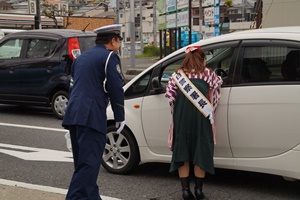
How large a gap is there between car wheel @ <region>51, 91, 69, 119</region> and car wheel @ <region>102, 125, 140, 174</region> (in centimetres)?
393

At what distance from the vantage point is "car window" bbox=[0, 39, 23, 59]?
955 centimetres

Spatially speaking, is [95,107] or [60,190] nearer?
[95,107]

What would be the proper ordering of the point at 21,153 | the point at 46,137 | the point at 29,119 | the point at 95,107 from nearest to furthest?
1. the point at 95,107
2. the point at 21,153
3. the point at 46,137
4. the point at 29,119

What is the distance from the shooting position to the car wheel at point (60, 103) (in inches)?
360

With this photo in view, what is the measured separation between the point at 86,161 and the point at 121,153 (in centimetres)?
159

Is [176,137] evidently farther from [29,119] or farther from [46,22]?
[46,22]

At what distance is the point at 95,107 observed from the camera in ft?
12.3

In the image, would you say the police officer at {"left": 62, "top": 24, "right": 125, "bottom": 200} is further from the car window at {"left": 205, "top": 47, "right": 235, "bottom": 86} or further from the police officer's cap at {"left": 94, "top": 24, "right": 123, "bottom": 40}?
the car window at {"left": 205, "top": 47, "right": 235, "bottom": 86}

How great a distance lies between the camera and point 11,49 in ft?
31.9

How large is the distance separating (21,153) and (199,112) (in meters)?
A: 3.46

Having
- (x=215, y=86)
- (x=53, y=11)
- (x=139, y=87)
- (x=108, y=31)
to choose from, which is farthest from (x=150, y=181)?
(x=53, y=11)

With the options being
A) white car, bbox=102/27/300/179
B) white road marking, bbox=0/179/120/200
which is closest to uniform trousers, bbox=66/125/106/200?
white road marking, bbox=0/179/120/200

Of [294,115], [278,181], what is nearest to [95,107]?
[294,115]

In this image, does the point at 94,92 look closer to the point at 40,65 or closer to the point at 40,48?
the point at 40,65
